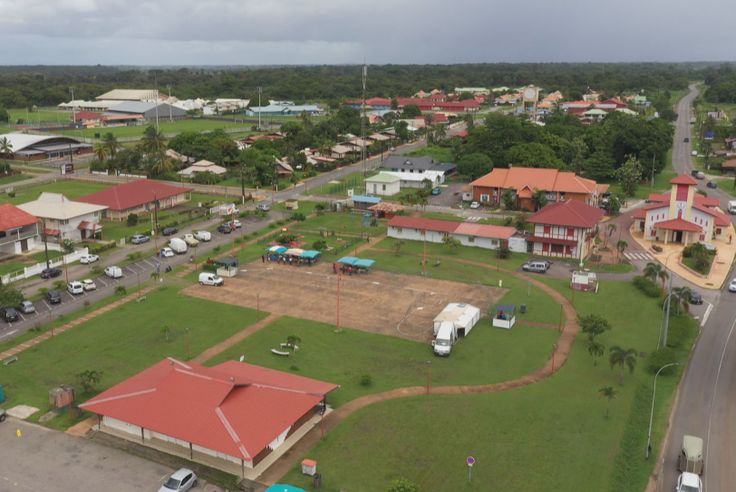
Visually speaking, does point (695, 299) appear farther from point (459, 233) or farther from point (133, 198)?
point (133, 198)

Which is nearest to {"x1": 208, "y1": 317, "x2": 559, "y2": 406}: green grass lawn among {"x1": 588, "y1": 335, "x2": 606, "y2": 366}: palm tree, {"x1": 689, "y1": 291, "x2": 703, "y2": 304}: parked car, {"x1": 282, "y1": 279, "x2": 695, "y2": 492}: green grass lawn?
{"x1": 282, "y1": 279, "x2": 695, "y2": 492}: green grass lawn

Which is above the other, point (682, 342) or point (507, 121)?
point (507, 121)

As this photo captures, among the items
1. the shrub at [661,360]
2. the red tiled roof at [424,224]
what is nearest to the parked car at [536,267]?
the red tiled roof at [424,224]

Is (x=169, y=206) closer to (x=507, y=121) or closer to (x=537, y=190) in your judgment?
(x=537, y=190)

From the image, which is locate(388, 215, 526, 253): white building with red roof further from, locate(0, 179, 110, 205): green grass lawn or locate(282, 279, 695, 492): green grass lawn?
locate(0, 179, 110, 205): green grass lawn

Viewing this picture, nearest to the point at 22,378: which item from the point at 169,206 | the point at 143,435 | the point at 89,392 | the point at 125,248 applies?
the point at 89,392

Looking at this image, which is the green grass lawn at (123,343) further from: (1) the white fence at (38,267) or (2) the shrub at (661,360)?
(2) the shrub at (661,360)

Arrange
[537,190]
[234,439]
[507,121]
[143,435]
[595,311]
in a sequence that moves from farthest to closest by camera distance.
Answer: [507,121], [537,190], [595,311], [143,435], [234,439]

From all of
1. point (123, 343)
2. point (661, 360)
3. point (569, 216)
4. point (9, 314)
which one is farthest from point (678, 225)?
point (9, 314)
